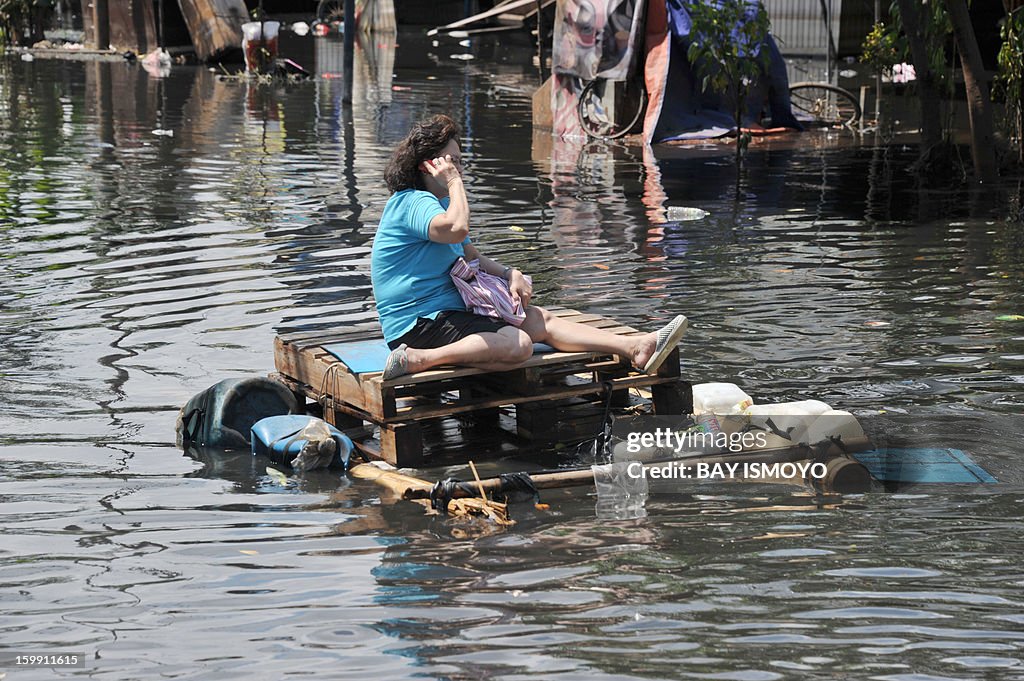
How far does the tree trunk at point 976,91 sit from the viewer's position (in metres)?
13.5

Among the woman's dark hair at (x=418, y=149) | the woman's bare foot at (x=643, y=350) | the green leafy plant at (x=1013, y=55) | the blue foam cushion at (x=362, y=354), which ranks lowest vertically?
the blue foam cushion at (x=362, y=354)

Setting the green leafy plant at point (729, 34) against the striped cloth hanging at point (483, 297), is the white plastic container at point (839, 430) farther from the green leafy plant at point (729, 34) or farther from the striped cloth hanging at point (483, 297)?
the green leafy plant at point (729, 34)

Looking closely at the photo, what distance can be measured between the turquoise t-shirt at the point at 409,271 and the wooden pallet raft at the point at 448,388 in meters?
0.33

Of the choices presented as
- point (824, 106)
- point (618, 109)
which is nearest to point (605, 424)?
point (618, 109)

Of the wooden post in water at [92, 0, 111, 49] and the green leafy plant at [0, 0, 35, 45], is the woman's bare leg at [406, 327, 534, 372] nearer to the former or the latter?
the wooden post in water at [92, 0, 111, 49]

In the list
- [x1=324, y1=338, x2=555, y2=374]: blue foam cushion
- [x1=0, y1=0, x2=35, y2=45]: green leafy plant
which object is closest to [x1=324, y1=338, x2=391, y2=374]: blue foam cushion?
[x1=324, y1=338, x2=555, y2=374]: blue foam cushion

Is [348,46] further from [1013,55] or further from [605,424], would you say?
[605,424]

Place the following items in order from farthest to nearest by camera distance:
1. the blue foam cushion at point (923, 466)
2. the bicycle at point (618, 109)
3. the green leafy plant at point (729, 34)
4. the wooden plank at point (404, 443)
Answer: the bicycle at point (618, 109)
the green leafy plant at point (729, 34)
the wooden plank at point (404, 443)
the blue foam cushion at point (923, 466)

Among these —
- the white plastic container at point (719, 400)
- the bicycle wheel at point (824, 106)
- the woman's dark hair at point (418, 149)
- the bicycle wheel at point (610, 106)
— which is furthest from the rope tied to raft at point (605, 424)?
the bicycle wheel at point (824, 106)

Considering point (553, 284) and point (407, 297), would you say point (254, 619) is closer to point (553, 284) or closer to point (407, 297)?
point (407, 297)

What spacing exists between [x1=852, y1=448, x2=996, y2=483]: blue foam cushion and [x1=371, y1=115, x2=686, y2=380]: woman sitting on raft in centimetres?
107

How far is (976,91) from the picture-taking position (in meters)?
13.9

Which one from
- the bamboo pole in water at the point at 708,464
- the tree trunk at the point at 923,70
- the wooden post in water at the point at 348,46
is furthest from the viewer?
the wooden post in water at the point at 348,46

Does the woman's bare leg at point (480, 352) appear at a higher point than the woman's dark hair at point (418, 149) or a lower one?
lower
